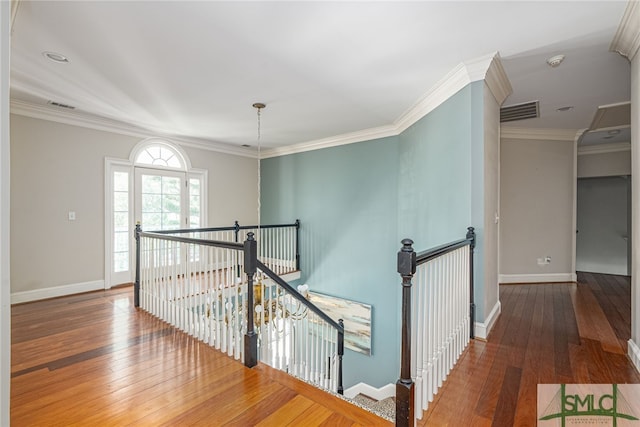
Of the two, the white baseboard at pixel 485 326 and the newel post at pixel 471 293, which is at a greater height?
the newel post at pixel 471 293

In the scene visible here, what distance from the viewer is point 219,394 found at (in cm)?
200

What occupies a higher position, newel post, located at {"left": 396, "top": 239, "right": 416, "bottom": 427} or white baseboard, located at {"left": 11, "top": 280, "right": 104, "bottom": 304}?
newel post, located at {"left": 396, "top": 239, "right": 416, "bottom": 427}

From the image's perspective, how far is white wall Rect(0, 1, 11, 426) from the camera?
0.88 meters

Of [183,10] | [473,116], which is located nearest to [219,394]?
[183,10]

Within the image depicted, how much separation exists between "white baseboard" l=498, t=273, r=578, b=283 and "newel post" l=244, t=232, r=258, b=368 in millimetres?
4480

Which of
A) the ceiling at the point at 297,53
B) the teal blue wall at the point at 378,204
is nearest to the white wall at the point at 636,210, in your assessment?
the ceiling at the point at 297,53

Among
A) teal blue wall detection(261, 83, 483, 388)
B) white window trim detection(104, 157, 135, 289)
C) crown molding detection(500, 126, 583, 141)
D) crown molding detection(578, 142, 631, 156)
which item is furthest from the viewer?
crown molding detection(578, 142, 631, 156)

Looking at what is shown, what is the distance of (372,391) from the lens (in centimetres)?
517

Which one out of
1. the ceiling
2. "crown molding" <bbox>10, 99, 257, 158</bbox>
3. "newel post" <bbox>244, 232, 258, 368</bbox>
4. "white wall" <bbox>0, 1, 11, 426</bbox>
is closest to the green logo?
A: "newel post" <bbox>244, 232, 258, 368</bbox>

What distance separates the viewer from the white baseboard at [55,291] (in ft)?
12.6

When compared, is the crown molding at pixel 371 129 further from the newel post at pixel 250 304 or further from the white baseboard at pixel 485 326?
the newel post at pixel 250 304

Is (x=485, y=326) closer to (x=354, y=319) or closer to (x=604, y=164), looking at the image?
(x=354, y=319)

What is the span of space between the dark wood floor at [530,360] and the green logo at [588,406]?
103 mm

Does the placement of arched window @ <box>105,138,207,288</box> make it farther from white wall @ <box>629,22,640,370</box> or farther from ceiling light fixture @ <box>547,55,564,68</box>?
white wall @ <box>629,22,640,370</box>
